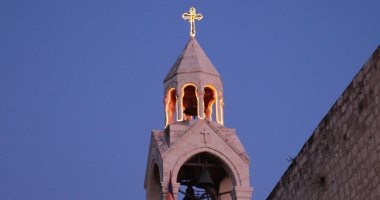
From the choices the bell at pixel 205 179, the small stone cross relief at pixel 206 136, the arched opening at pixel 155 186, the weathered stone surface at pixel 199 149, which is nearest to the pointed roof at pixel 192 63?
the weathered stone surface at pixel 199 149

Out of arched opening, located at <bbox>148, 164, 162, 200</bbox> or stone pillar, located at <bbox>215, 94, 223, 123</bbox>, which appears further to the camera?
stone pillar, located at <bbox>215, 94, 223, 123</bbox>

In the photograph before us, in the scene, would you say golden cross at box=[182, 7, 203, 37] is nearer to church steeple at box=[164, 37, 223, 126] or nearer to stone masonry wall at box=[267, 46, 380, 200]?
church steeple at box=[164, 37, 223, 126]

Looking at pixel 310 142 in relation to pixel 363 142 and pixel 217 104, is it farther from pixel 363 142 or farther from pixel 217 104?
pixel 217 104

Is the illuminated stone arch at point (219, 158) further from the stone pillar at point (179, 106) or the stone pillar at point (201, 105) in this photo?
the stone pillar at point (179, 106)

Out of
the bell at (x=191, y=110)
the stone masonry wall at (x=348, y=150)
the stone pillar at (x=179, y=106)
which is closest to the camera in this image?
the stone masonry wall at (x=348, y=150)

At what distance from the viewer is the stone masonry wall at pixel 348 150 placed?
8719 millimetres

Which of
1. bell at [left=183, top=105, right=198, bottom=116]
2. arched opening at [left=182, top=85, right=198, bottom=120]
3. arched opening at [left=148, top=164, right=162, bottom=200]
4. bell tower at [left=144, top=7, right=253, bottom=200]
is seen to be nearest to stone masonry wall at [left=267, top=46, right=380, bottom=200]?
bell tower at [left=144, top=7, right=253, bottom=200]

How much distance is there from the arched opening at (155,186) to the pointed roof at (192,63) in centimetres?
251

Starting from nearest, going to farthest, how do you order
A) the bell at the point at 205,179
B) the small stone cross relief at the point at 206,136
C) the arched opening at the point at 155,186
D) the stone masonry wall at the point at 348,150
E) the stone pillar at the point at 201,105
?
1. the stone masonry wall at the point at 348,150
2. the bell at the point at 205,179
3. the small stone cross relief at the point at 206,136
4. the stone pillar at the point at 201,105
5. the arched opening at the point at 155,186

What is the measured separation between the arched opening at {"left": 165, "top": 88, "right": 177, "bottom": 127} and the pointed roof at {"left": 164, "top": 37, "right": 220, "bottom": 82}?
44 centimetres

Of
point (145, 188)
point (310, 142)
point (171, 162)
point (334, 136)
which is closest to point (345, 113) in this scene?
point (334, 136)

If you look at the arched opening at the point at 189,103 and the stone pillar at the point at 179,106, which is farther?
the arched opening at the point at 189,103

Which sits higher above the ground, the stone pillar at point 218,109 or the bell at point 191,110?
the bell at point 191,110

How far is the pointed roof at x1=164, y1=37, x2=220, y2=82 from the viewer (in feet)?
75.6
